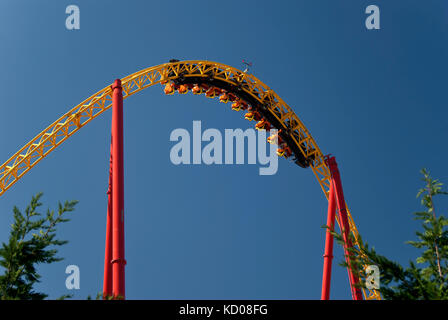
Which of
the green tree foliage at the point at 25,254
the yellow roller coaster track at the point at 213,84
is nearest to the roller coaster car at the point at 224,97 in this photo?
the yellow roller coaster track at the point at 213,84

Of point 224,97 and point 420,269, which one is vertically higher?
point 224,97

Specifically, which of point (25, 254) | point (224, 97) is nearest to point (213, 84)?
point (224, 97)

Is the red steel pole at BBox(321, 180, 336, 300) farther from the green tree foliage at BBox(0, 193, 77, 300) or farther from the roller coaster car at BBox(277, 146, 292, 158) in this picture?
the green tree foliage at BBox(0, 193, 77, 300)

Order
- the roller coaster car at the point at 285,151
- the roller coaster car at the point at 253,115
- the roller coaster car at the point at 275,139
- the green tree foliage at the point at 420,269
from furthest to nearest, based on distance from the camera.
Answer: the roller coaster car at the point at 285,151
the roller coaster car at the point at 275,139
the roller coaster car at the point at 253,115
the green tree foliage at the point at 420,269

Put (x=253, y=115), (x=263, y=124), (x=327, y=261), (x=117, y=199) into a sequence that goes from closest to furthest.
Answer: (x=117, y=199) < (x=327, y=261) < (x=253, y=115) < (x=263, y=124)

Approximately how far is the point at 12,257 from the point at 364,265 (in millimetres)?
4999

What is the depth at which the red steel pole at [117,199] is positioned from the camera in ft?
42.8

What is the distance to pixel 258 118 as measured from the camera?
22.4 m

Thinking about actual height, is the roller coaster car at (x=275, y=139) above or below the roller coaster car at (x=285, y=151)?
above

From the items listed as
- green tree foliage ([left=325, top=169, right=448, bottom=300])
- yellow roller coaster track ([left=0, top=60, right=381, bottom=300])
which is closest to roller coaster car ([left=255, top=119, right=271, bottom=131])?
yellow roller coaster track ([left=0, top=60, right=381, bottom=300])

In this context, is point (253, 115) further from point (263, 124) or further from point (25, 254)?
point (25, 254)

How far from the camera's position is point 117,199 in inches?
559

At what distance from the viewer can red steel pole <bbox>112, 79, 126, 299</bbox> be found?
1303 centimetres

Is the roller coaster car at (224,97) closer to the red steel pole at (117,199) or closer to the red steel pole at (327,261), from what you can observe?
the red steel pole at (327,261)
